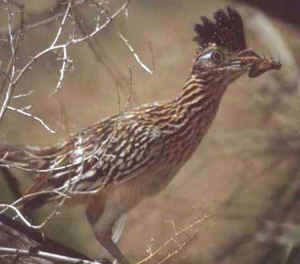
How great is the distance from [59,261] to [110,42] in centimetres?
284

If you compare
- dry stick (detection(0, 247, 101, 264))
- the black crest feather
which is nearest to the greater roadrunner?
the black crest feather

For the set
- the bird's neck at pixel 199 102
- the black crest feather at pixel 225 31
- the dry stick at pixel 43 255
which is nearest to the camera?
the dry stick at pixel 43 255

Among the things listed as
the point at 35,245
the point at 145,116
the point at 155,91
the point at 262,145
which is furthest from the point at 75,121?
the point at 35,245

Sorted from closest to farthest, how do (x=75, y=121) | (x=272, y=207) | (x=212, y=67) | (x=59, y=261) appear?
(x=59, y=261) < (x=212, y=67) < (x=75, y=121) < (x=272, y=207)

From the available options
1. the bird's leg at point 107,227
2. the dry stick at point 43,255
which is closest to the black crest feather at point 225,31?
the bird's leg at point 107,227

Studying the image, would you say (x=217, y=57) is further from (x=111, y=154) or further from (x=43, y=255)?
(x=43, y=255)

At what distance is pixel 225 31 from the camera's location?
11.2ft

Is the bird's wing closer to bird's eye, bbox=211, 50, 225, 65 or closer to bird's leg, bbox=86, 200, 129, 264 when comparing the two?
bird's leg, bbox=86, 200, 129, 264

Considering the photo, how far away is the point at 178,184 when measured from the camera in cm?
535

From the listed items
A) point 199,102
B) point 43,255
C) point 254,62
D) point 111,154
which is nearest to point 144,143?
point 111,154

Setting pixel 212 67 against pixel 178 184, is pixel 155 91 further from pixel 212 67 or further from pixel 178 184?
pixel 212 67

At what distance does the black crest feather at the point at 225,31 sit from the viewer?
11.2ft

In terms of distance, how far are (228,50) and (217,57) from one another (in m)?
0.05

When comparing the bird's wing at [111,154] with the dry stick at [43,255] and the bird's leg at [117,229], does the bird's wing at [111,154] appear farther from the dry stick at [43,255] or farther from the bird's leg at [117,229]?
the dry stick at [43,255]
